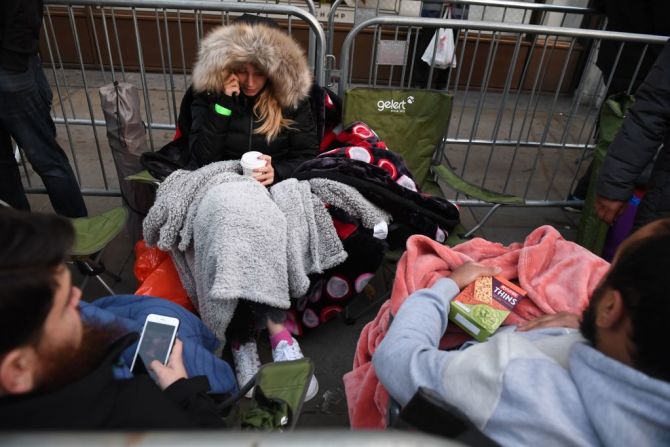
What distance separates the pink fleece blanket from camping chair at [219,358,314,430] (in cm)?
29

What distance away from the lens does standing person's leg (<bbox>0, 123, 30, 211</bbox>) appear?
2.79 meters

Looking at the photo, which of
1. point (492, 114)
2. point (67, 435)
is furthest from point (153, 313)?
point (492, 114)

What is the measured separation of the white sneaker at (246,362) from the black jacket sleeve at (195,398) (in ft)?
2.83

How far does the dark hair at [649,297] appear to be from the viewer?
33.4 inches

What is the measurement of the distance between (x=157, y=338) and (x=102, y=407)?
66cm

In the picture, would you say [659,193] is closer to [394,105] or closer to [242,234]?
[394,105]

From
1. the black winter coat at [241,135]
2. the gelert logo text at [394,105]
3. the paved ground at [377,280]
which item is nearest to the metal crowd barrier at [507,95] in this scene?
the paved ground at [377,280]

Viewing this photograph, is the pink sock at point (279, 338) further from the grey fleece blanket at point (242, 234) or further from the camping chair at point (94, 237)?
the camping chair at point (94, 237)

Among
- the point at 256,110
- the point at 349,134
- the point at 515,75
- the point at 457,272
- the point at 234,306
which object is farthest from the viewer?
the point at 515,75

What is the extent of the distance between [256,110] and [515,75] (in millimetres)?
4901

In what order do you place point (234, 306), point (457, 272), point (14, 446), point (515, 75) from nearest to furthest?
1. point (14, 446)
2. point (457, 272)
3. point (234, 306)
4. point (515, 75)

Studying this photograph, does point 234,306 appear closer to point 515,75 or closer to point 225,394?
point 225,394

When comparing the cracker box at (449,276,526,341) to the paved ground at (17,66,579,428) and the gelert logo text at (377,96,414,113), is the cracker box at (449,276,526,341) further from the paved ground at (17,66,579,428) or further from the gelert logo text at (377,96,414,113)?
the gelert logo text at (377,96,414,113)

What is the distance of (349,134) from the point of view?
2.93m
